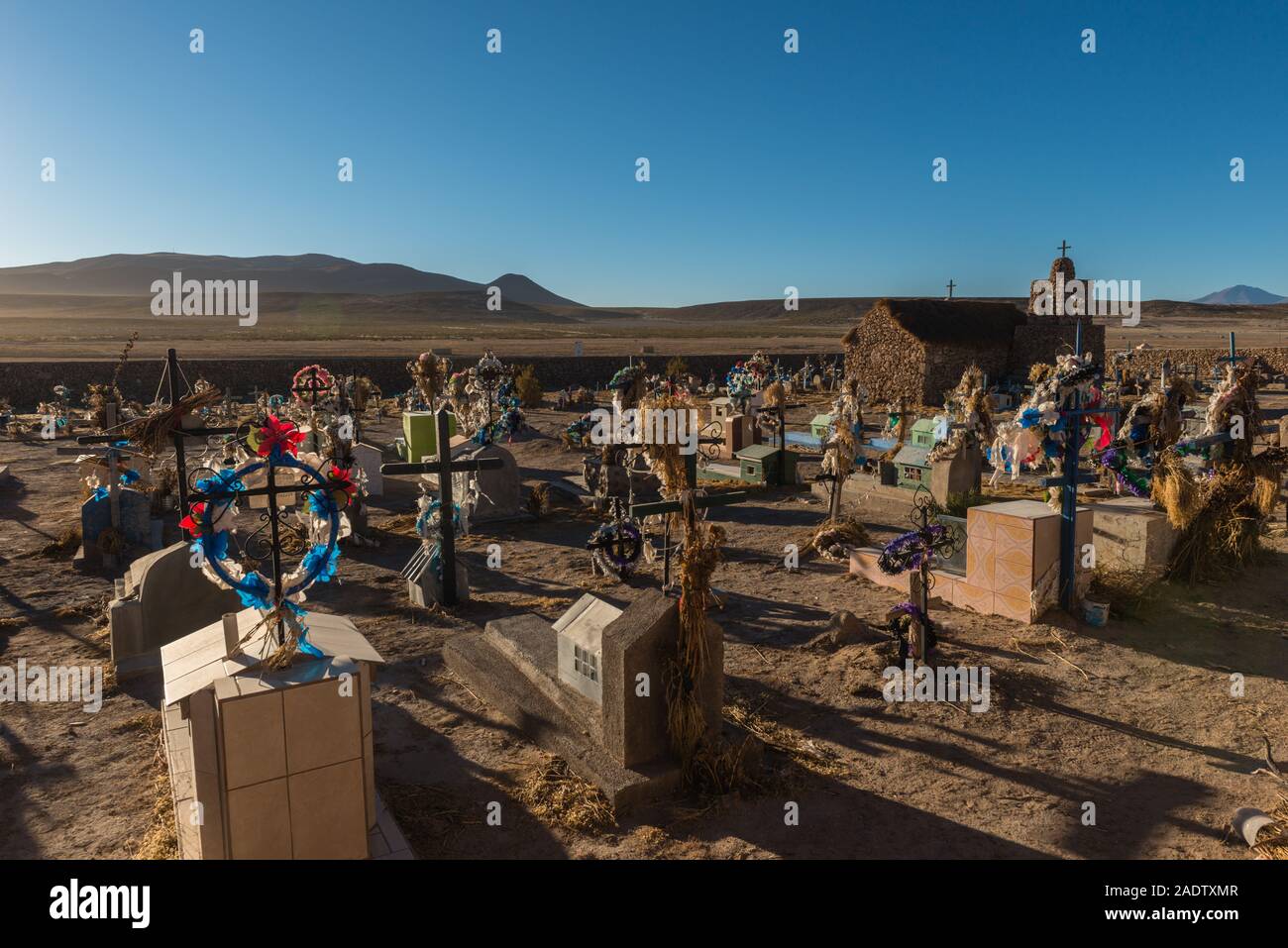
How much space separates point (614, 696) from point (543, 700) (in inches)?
58.7

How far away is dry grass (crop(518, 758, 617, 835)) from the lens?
6.31m

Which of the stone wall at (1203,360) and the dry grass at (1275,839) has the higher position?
the stone wall at (1203,360)

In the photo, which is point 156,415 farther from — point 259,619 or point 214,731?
point 214,731

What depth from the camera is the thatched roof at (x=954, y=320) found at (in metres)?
37.3

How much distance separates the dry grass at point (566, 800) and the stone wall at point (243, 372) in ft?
116

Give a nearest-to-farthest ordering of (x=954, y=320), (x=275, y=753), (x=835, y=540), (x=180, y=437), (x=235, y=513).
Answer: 1. (x=275, y=753)
2. (x=235, y=513)
3. (x=180, y=437)
4. (x=835, y=540)
5. (x=954, y=320)

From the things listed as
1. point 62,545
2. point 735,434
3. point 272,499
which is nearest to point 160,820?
point 272,499

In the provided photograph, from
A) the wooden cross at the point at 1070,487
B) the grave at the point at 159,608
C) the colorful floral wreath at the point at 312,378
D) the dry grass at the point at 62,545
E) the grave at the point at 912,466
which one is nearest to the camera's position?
the grave at the point at 159,608

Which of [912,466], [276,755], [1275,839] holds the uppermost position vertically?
[912,466]

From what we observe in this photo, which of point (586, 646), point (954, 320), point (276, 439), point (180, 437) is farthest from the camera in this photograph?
point (954, 320)

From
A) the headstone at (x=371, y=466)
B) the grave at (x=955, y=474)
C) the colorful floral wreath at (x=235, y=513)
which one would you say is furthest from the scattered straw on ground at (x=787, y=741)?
the headstone at (x=371, y=466)

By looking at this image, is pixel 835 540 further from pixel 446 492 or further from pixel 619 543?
pixel 446 492

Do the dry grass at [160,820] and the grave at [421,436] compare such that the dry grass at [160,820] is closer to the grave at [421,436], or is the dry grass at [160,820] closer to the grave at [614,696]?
the grave at [614,696]

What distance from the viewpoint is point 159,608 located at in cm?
932
